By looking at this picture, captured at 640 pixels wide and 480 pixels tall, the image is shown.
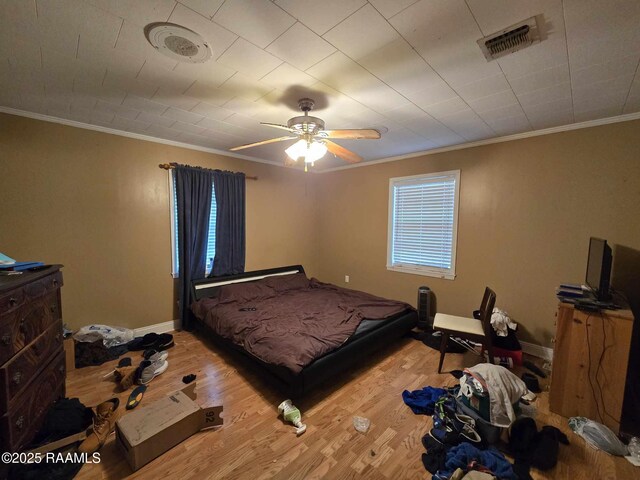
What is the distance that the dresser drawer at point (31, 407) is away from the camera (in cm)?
138

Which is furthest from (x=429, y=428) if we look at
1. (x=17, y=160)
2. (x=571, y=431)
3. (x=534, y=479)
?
(x=17, y=160)

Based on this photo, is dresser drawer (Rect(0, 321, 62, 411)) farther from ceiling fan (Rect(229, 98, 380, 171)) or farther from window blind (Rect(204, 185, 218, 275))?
ceiling fan (Rect(229, 98, 380, 171))

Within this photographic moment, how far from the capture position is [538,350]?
2.99 m

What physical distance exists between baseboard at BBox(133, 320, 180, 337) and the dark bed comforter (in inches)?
19.4

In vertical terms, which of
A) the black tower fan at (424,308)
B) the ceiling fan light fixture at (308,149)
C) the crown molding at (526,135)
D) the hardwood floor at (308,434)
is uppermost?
the crown molding at (526,135)

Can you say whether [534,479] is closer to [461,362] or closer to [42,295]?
[461,362]

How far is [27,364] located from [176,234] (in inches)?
86.8

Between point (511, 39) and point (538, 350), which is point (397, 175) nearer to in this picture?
point (511, 39)

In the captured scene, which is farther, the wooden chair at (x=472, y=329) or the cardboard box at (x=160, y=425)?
the wooden chair at (x=472, y=329)

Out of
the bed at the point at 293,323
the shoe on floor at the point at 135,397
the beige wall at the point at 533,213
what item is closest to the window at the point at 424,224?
the beige wall at the point at 533,213

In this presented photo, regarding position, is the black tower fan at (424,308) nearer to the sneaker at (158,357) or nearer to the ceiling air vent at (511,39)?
the ceiling air vent at (511,39)

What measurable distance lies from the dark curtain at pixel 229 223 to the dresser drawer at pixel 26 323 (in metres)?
1.94

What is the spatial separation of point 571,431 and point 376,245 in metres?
2.97

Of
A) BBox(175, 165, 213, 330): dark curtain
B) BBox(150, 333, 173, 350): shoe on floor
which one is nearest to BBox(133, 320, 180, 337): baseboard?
BBox(175, 165, 213, 330): dark curtain
